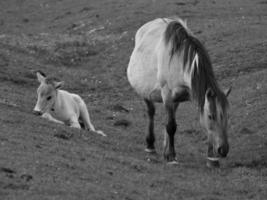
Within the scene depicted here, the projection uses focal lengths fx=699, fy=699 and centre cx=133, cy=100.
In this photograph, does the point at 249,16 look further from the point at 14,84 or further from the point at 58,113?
the point at 58,113

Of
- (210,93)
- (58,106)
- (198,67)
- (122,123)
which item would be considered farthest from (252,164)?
(122,123)

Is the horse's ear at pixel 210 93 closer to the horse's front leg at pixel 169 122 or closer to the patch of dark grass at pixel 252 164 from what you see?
the horse's front leg at pixel 169 122

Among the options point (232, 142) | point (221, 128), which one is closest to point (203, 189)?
point (221, 128)

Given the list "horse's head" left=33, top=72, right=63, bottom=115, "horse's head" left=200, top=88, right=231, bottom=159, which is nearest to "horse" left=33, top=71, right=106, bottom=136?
"horse's head" left=33, top=72, right=63, bottom=115

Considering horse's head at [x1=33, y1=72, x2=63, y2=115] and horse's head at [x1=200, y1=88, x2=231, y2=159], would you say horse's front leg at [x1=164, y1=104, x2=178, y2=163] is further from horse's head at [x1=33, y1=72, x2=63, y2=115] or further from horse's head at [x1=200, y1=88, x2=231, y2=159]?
horse's head at [x1=33, y1=72, x2=63, y2=115]

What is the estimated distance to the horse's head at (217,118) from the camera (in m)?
12.7

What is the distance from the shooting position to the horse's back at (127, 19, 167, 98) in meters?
14.9

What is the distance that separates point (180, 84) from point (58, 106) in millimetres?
4104

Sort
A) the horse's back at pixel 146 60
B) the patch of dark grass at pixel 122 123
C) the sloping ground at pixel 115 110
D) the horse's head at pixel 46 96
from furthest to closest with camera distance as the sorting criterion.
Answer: the patch of dark grass at pixel 122 123, the horse's head at pixel 46 96, the horse's back at pixel 146 60, the sloping ground at pixel 115 110

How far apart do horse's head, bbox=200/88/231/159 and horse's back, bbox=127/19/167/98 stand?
1.99m

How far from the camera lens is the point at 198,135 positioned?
56.5 feet

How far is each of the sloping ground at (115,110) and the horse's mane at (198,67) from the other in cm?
139

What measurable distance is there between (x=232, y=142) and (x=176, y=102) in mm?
2819

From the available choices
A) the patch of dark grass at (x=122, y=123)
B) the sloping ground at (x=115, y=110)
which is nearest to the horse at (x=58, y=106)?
the sloping ground at (x=115, y=110)
